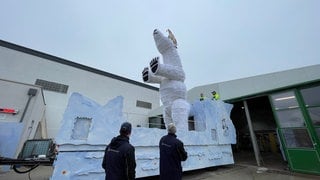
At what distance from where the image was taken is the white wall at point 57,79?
1133 cm

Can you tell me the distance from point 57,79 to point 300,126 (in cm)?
1499

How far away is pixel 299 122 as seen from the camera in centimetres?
628

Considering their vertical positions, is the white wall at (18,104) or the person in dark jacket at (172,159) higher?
the white wall at (18,104)

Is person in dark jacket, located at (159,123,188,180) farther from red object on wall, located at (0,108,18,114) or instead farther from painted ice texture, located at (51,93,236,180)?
red object on wall, located at (0,108,18,114)

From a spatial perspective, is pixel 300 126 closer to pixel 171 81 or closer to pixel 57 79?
pixel 171 81

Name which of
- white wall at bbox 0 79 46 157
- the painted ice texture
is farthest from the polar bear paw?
white wall at bbox 0 79 46 157

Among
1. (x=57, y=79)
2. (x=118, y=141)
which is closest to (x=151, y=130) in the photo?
(x=118, y=141)

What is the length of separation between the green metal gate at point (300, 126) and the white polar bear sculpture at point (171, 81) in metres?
3.98

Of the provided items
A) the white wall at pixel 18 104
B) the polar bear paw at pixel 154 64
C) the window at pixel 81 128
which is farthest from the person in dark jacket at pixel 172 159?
the white wall at pixel 18 104

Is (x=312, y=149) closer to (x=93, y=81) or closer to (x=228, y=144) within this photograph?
(x=228, y=144)

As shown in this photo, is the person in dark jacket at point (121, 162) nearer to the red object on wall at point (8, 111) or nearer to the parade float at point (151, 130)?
the parade float at point (151, 130)

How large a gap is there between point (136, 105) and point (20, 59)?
1014 centimetres

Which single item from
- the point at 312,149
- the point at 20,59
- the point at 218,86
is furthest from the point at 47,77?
the point at 312,149

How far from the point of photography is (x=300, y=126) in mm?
6211
